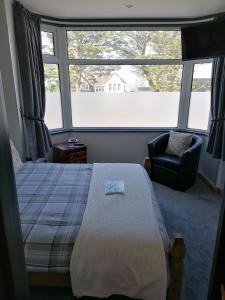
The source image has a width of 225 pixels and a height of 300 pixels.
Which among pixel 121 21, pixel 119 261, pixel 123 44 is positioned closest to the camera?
pixel 119 261

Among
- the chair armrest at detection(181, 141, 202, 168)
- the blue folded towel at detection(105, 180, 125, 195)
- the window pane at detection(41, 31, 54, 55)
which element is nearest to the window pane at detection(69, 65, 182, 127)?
the window pane at detection(41, 31, 54, 55)

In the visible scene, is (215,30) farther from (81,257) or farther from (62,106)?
(62,106)

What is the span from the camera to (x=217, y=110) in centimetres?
319

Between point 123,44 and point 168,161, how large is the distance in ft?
6.88

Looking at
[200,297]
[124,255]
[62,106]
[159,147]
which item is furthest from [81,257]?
[62,106]

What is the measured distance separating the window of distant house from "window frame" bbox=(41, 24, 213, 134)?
0.06ft

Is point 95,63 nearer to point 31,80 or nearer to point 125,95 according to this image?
point 125,95

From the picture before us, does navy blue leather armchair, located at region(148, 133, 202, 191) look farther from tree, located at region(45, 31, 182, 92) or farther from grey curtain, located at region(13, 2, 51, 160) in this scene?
grey curtain, located at region(13, 2, 51, 160)

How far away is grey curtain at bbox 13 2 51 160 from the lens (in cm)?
291

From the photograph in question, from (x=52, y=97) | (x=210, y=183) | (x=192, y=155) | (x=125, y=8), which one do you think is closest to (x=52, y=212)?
(x=192, y=155)

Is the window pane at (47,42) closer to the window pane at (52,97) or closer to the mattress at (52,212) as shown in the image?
the window pane at (52,97)

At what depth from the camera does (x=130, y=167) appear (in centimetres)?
259

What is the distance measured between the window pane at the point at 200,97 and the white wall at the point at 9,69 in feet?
9.26

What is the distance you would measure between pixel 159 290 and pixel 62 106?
3.33 meters
